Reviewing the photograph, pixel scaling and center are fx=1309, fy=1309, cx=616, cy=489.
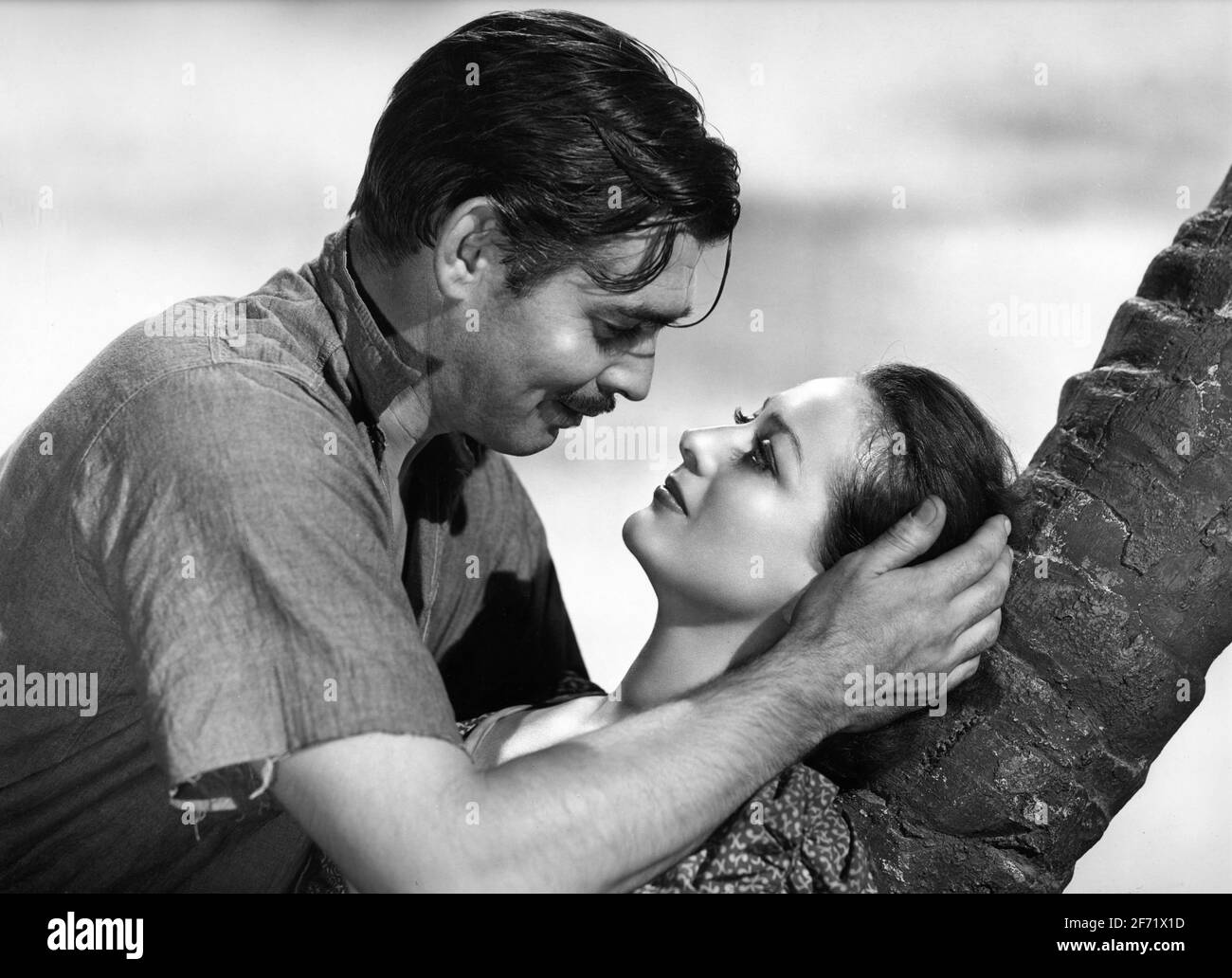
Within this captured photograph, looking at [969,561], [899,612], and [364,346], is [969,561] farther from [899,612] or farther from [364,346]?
[364,346]

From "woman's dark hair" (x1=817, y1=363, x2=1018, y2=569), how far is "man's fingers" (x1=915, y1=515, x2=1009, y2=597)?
84 millimetres

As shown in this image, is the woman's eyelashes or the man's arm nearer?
the man's arm

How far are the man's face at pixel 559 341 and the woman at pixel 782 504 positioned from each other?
0.79 feet

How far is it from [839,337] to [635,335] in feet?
8.89

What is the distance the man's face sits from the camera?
2572 mm

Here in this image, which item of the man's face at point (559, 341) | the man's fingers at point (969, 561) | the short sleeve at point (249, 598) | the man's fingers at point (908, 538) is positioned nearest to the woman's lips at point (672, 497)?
the man's face at point (559, 341)

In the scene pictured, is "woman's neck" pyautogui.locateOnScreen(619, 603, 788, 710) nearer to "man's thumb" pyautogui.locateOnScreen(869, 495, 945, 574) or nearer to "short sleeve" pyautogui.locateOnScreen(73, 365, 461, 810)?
"man's thumb" pyautogui.locateOnScreen(869, 495, 945, 574)

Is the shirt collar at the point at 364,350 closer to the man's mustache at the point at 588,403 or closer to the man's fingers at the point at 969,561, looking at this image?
the man's mustache at the point at 588,403

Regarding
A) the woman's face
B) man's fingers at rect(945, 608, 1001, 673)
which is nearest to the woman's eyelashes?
the woman's face

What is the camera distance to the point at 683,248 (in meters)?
2.63

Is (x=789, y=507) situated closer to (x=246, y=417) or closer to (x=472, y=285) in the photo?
(x=472, y=285)

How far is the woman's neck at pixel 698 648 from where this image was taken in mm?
2496

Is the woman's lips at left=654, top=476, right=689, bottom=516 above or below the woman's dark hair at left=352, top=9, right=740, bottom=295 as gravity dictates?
below

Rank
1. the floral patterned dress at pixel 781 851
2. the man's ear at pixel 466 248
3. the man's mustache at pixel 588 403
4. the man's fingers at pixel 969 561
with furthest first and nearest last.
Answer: the man's mustache at pixel 588 403 < the man's ear at pixel 466 248 < the man's fingers at pixel 969 561 < the floral patterned dress at pixel 781 851
